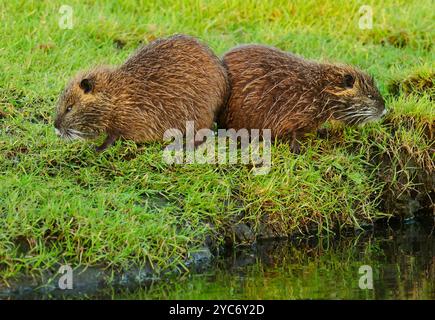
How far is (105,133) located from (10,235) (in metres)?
1.50

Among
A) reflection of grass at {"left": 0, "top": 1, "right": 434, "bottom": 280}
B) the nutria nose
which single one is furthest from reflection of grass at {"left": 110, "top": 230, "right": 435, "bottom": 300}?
the nutria nose

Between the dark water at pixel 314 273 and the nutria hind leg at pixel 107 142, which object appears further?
the nutria hind leg at pixel 107 142

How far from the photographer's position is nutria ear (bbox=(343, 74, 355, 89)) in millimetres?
8055

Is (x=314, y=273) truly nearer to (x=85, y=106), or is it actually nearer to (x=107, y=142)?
(x=107, y=142)

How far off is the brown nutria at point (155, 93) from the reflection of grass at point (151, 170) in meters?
0.17

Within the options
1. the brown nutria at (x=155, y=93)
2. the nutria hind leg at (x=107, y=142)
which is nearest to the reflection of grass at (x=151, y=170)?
the nutria hind leg at (x=107, y=142)

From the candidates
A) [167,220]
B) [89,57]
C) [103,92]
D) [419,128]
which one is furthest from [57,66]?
[419,128]

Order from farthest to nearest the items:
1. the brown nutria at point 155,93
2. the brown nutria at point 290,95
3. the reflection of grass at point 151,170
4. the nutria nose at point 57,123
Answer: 1. the brown nutria at point 290,95
2. the brown nutria at point 155,93
3. the nutria nose at point 57,123
4. the reflection of grass at point 151,170

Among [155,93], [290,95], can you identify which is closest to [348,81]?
[290,95]

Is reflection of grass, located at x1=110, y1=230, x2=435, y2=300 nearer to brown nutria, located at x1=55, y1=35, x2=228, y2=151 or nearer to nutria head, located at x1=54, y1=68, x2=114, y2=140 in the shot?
brown nutria, located at x1=55, y1=35, x2=228, y2=151

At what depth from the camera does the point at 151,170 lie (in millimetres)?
7637

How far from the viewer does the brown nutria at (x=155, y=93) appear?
25.6ft

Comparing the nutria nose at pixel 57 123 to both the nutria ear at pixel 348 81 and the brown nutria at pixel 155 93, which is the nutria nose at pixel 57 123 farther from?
the nutria ear at pixel 348 81

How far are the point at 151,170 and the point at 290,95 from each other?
4.07 feet
